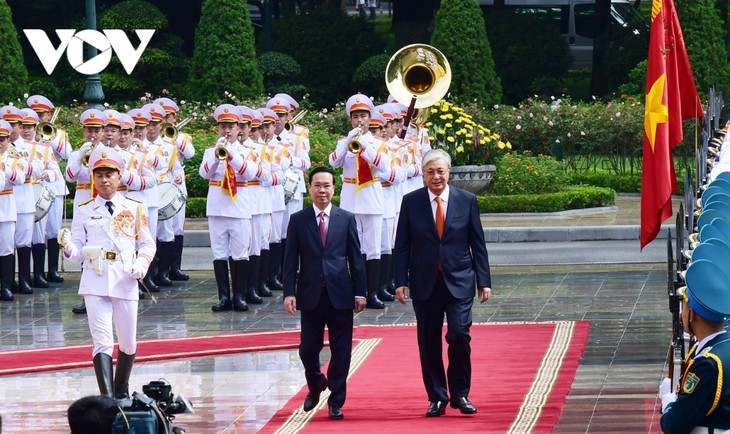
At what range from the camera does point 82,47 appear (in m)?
35.4

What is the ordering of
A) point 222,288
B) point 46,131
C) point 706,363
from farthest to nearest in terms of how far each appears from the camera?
point 46,131
point 222,288
point 706,363

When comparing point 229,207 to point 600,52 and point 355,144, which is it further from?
point 600,52

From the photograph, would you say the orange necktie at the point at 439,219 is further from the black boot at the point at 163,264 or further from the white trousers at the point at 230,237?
the black boot at the point at 163,264

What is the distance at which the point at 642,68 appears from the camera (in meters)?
32.8

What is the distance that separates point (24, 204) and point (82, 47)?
59.8 feet

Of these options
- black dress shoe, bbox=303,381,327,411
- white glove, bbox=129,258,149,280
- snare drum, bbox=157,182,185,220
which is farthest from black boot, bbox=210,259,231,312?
black dress shoe, bbox=303,381,327,411

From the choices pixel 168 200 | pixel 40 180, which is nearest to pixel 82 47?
pixel 40 180

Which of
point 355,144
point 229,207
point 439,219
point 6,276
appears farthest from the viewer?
point 6,276

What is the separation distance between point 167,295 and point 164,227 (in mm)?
946

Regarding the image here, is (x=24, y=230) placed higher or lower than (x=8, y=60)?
lower

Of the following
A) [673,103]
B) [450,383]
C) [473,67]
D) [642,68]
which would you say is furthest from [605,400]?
[642,68]

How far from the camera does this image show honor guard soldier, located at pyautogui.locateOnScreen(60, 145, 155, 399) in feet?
35.9

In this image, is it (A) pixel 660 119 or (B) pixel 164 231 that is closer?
(A) pixel 660 119

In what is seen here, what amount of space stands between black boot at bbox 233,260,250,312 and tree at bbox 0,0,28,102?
15327mm
